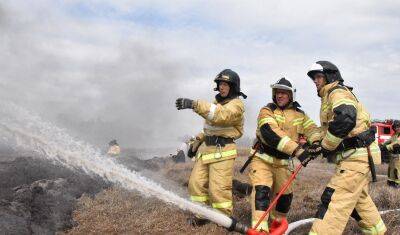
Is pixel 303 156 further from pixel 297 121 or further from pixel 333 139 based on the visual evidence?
pixel 297 121

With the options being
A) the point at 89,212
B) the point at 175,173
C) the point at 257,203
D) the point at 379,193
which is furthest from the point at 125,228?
the point at 175,173

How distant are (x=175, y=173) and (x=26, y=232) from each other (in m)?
8.38

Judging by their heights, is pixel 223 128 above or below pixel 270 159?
above

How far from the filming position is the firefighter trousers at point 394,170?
12.5m

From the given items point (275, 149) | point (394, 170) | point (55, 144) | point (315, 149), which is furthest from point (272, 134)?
point (394, 170)

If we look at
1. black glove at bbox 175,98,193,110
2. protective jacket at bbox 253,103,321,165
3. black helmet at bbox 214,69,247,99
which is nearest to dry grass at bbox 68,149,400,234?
protective jacket at bbox 253,103,321,165

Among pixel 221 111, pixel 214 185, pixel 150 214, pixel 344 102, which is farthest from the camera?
pixel 150 214

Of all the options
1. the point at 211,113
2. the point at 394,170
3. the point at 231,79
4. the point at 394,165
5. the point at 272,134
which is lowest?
the point at 394,170

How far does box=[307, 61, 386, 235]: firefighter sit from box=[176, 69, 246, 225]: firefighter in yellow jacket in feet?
4.56

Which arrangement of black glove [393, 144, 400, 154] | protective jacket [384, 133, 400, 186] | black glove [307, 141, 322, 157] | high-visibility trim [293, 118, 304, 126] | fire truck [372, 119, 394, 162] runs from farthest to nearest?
fire truck [372, 119, 394, 162], black glove [393, 144, 400, 154], protective jacket [384, 133, 400, 186], high-visibility trim [293, 118, 304, 126], black glove [307, 141, 322, 157]

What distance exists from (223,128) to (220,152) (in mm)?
354

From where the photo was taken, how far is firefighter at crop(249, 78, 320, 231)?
5906 mm

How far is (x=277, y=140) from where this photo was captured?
5875 millimetres

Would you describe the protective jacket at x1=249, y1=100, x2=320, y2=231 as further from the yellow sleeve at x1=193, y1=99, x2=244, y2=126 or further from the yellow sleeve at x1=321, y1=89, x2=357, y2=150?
the yellow sleeve at x1=321, y1=89, x2=357, y2=150
